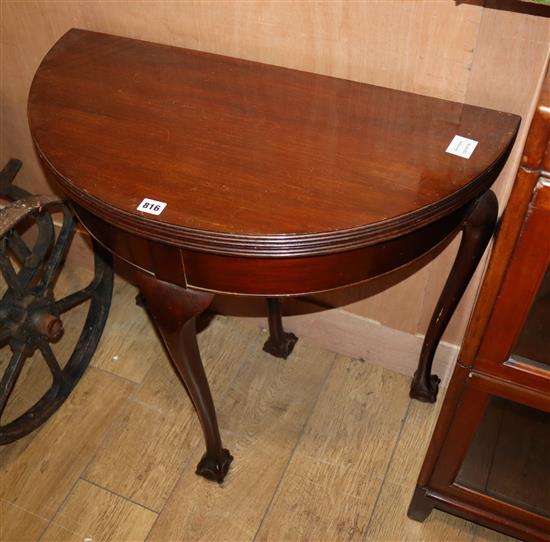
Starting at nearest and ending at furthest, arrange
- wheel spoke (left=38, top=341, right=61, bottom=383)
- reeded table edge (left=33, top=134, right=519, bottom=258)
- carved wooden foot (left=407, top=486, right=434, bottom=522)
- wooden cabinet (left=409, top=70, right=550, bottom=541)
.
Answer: wooden cabinet (left=409, top=70, right=550, bottom=541) → reeded table edge (left=33, top=134, right=519, bottom=258) → carved wooden foot (left=407, top=486, right=434, bottom=522) → wheel spoke (left=38, top=341, right=61, bottom=383)

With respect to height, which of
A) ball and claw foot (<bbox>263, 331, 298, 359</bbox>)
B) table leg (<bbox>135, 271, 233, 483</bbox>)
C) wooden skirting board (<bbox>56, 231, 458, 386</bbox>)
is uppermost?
table leg (<bbox>135, 271, 233, 483</bbox>)

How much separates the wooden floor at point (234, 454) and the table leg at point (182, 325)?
200mm

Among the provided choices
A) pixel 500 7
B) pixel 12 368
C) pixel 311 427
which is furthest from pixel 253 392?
pixel 500 7

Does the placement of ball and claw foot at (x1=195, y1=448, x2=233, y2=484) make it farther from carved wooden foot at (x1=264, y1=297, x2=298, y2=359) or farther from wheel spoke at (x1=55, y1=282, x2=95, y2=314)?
wheel spoke at (x1=55, y1=282, x2=95, y2=314)

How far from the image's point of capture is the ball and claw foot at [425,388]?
1.50 meters

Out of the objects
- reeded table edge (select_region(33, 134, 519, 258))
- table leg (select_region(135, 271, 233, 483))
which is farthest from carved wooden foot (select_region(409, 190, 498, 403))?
table leg (select_region(135, 271, 233, 483))

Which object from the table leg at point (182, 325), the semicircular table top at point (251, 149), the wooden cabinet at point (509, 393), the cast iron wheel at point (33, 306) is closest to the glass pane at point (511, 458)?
the wooden cabinet at point (509, 393)

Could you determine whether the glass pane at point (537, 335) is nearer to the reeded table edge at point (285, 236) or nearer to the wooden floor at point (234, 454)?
the reeded table edge at point (285, 236)

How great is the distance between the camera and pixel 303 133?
98 centimetres

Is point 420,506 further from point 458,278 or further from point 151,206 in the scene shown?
point 151,206

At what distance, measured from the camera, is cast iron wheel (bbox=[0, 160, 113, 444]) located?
4.43 feet

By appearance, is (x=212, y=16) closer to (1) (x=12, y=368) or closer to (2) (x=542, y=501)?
(1) (x=12, y=368)

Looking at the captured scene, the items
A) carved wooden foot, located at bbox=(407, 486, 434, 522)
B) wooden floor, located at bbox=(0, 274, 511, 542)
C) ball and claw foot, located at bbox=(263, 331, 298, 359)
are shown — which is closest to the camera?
carved wooden foot, located at bbox=(407, 486, 434, 522)

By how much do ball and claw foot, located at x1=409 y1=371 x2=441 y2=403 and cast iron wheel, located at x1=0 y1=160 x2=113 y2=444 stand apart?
2.57 feet
